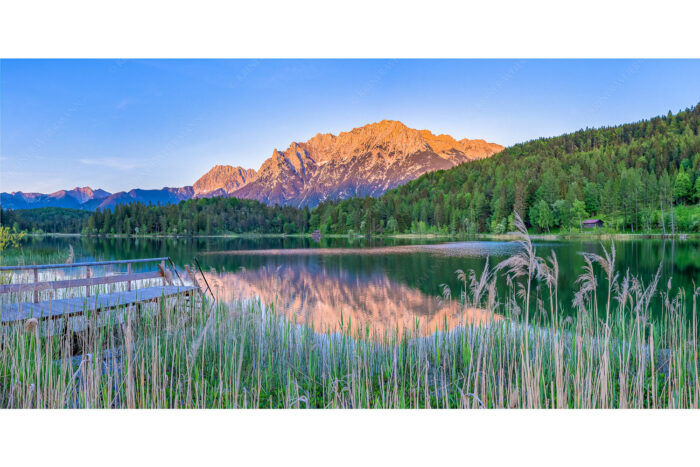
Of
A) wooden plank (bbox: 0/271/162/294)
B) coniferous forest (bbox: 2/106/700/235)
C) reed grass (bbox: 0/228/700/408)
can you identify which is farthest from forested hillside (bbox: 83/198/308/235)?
reed grass (bbox: 0/228/700/408)

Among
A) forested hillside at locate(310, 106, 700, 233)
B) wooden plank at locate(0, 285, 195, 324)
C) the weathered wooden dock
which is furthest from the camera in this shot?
forested hillside at locate(310, 106, 700, 233)

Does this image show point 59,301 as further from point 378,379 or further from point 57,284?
point 378,379

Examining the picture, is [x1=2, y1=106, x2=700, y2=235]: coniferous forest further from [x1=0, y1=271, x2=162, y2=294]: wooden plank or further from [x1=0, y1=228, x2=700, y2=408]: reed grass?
[x1=0, y1=271, x2=162, y2=294]: wooden plank

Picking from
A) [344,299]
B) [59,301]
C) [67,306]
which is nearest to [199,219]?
[344,299]

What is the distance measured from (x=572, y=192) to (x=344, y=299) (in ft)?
98.1

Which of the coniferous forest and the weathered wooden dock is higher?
the coniferous forest

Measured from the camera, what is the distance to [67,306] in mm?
6938

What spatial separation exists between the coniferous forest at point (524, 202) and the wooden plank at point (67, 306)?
286 inches

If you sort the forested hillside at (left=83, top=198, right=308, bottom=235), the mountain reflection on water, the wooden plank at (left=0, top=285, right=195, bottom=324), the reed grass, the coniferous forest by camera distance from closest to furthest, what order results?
the reed grass → the wooden plank at (left=0, top=285, right=195, bottom=324) → the mountain reflection on water → the coniferous forest → the forested hillside at (left=83, top=198, right=308, bottom=235)

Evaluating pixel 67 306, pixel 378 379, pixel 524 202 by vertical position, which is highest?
pixel 524 202

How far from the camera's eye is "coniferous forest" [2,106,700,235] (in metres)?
35.3

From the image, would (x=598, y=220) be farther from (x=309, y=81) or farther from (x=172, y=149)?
(x=172, y=149)

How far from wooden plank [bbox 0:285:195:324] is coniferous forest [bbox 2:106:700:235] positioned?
726 cm
